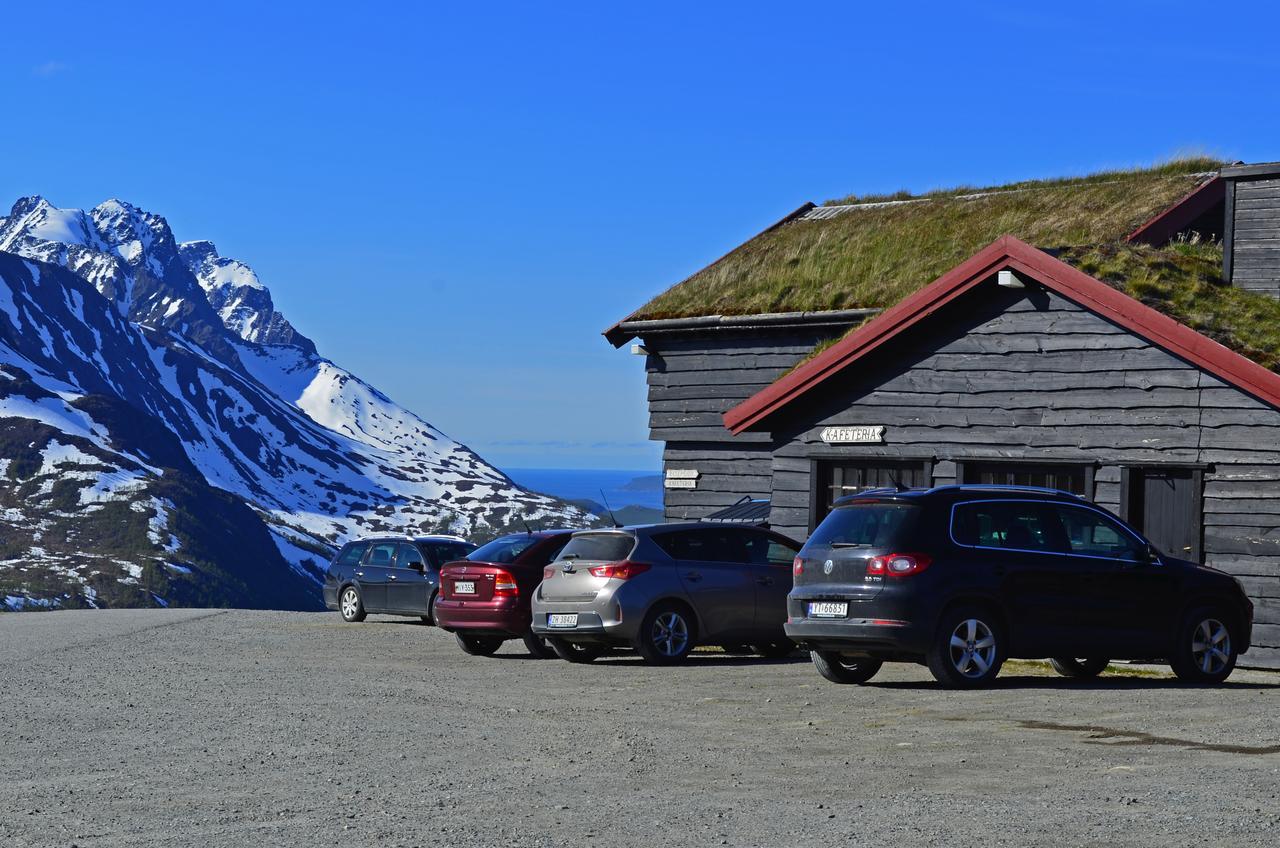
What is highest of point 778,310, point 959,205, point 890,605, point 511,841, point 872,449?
point 959,205

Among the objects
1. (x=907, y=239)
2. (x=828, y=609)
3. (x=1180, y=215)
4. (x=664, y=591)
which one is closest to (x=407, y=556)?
(x=907, y=239)

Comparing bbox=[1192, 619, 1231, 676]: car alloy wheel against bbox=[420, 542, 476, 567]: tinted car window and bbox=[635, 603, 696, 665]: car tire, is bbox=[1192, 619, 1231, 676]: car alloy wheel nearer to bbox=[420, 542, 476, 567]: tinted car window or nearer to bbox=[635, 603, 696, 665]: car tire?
bbox=[635, 603, 696, 665]: car tire

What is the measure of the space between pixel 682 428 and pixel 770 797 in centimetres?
1957

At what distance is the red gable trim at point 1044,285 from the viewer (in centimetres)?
1742

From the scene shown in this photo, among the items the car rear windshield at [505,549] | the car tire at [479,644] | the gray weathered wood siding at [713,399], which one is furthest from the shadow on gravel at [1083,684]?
the gray weathered wood siding at [713,399]

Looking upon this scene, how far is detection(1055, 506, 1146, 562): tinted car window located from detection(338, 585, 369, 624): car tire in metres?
17.6

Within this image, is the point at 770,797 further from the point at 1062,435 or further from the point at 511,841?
the point at 1062,435

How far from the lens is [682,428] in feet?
92.5

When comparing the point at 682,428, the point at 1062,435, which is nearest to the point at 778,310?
the point at 682,428

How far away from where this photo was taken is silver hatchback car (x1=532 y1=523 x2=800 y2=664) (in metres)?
17.6

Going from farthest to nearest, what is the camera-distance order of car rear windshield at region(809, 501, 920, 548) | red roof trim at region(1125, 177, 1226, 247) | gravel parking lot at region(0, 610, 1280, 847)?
red roof trim at region(1125, 177, 1226, 247), car rear windshield at region(809, 501, 920, 548), gravel parking lot at region(0, 610, 1280, 847)

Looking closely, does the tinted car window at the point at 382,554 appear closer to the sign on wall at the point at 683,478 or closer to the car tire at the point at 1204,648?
the sign on wall at the point at 683,478

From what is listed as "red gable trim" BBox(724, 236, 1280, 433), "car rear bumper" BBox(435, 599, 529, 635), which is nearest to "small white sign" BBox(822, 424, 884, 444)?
"red gable trim" BBox(724, 236, 1280, 433)

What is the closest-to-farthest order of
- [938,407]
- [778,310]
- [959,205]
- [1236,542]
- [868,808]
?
[868,808] < [1236,542] < [938,407] < [778,310] < [959,205]
